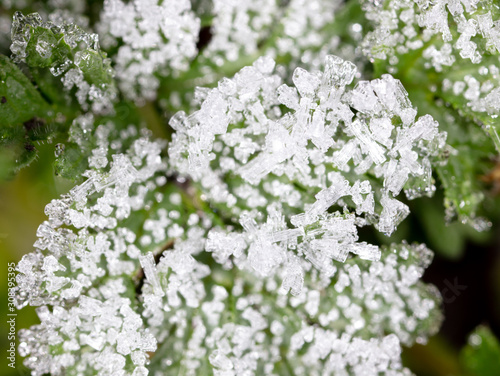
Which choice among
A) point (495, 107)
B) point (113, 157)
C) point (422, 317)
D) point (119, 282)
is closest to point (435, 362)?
point (422, 317)

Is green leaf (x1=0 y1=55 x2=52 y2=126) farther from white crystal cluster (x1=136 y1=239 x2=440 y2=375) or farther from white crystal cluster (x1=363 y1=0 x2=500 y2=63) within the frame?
white crystal cluster (x1=363 y1=0 x2=500 y2=63)

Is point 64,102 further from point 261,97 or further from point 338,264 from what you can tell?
point 338,264

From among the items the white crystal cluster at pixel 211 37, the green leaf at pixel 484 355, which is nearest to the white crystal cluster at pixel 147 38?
the white crystal cluster at pixel 211 37

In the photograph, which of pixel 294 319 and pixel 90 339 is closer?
pixel 90 339

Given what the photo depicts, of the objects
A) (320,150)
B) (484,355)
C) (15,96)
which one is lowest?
(484,355)

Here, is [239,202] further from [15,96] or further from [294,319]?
[15,96]

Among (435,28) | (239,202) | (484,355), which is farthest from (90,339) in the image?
(484,355)

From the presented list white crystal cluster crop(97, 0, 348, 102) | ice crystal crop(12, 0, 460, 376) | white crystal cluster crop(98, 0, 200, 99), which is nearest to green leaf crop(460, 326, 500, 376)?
ice crystal crop(12, 0, 460, 376)
